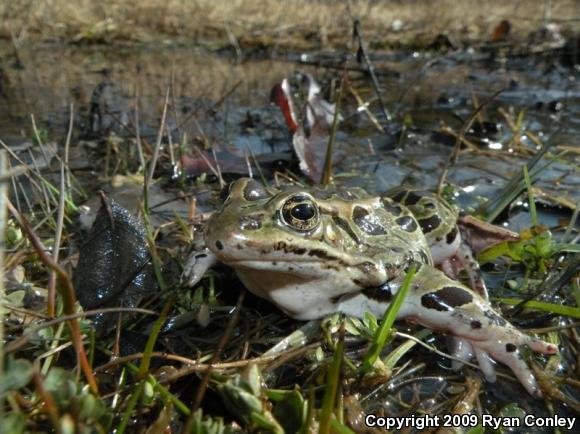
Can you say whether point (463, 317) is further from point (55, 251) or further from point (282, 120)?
point (282, 120)

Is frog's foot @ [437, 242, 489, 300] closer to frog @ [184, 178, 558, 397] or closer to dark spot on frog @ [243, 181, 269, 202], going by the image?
frog @ [184, 178, 558, 397]

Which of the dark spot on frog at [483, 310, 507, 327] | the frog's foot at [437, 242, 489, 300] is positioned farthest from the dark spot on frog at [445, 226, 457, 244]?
the dark spot on frog at [483, 310, 507, 327]

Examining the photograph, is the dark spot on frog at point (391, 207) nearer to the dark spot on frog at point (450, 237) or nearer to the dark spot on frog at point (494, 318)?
the dark spot on frog at point (450, 237)

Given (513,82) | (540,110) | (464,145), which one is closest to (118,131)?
(464,145)

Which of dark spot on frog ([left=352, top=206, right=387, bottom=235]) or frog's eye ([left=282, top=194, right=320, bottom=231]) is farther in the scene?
dark spot on frog ([left=352, top=206, right=387, bottom=235])

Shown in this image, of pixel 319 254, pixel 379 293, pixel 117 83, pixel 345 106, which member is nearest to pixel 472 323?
pixel 379 293
